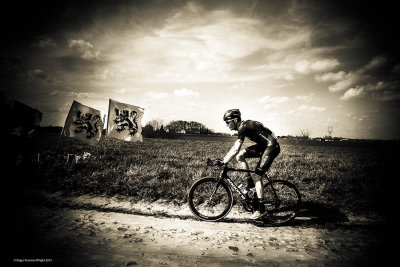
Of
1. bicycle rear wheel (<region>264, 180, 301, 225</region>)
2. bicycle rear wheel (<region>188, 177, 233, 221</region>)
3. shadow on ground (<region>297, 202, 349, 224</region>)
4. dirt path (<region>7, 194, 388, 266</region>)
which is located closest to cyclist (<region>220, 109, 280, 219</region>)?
bicycle rear wheel (<region>264, 180, 301, 225</region>)

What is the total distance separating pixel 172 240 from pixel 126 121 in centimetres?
945

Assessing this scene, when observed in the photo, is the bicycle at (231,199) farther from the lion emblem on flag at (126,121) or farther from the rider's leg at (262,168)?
the lion emblem on flag at (126,121)

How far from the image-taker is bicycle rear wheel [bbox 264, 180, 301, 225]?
182 inches

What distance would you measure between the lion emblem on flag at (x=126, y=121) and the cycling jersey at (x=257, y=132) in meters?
9.00

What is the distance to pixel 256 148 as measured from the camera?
4848 millimetres

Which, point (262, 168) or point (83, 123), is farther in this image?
point (83, 123)

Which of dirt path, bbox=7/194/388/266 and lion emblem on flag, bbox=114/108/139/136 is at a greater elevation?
lion emblem on flag, bbox=114/108/139/136

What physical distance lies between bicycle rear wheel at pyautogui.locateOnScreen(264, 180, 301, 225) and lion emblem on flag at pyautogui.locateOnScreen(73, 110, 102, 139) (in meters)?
10.4

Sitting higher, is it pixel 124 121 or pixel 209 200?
pixel 124 121

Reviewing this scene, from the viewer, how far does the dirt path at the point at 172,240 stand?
3.03 metres

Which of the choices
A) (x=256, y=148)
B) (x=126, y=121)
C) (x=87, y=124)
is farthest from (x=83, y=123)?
(x=256, y=148)

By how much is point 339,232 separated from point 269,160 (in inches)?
82.0

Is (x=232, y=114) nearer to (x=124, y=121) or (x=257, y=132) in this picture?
(x=257, y=132)

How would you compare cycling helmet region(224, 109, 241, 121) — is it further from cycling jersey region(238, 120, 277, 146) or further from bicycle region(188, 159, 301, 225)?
bicycle region(188, 159, 301, 225)
